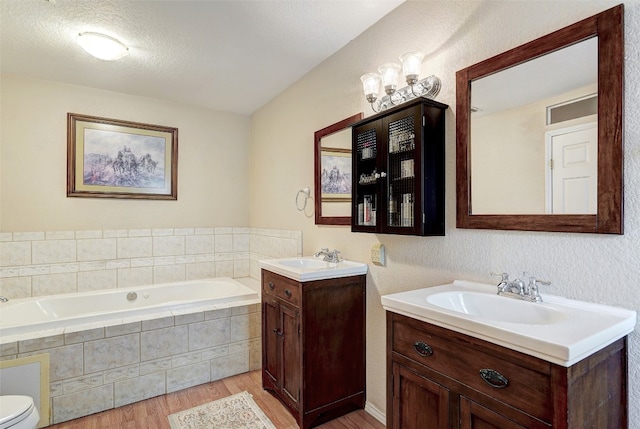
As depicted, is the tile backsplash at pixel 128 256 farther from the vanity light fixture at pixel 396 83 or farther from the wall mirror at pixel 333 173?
the vanity light fixture at pixel 396 83

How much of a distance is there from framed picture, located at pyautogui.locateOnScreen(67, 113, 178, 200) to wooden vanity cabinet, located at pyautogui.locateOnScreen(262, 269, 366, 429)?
2.06 m

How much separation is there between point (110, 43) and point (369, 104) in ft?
5.89

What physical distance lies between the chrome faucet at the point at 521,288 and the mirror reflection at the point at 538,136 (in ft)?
0.92

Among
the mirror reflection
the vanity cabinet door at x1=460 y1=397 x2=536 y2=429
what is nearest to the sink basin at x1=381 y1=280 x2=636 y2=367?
the vanity cabinet door at x1=460 y1=397 x2=536 y2=429

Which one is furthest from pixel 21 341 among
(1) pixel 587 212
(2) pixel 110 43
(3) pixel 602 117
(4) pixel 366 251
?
(3) pixel 602 117

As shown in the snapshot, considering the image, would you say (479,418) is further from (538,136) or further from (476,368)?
(538,136)

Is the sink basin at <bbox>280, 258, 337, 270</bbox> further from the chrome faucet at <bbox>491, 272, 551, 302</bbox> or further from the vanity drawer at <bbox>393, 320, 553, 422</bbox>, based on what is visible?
the chrome faucet at <bbox>491, 272, 551, 302</bbox>

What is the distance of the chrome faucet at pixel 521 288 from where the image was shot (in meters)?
1.28

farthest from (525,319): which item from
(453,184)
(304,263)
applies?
(304,263)

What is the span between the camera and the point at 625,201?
1.11 meters

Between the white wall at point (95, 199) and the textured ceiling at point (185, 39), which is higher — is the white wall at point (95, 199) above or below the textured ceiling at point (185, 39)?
below

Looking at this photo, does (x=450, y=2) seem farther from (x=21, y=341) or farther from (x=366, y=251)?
(x=21, y=341)

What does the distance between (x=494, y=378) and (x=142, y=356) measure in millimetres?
2349

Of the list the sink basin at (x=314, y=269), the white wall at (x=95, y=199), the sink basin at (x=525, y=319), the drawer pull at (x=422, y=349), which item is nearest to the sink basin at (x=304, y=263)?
the sink basin at (x=314, y=269)
